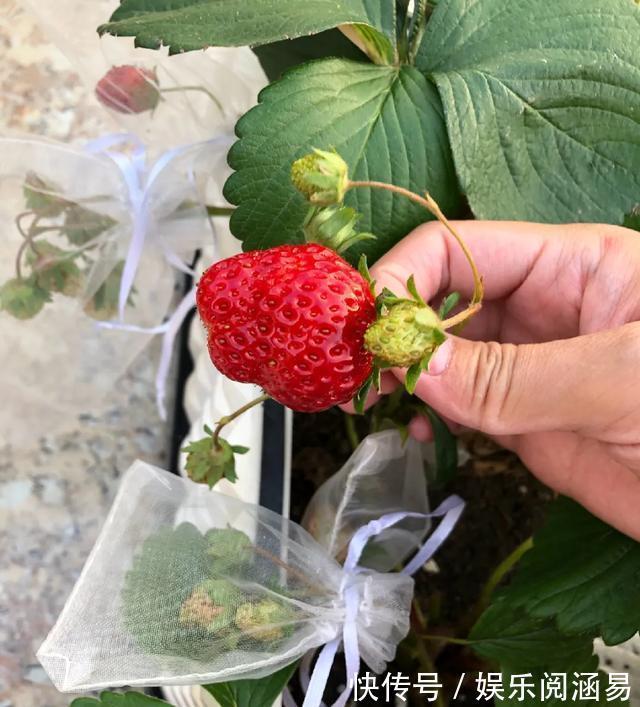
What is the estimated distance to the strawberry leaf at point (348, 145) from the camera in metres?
0.55

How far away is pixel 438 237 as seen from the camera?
1.87ft

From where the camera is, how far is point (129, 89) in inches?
28.4

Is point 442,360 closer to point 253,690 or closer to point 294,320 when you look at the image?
point 294,320

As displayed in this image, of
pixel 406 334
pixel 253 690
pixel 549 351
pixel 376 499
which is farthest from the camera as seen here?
pixel 376 499

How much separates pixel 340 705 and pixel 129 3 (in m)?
0.54

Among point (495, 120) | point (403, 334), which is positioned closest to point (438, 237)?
point (495, 120)

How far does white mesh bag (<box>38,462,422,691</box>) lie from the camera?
51 cm

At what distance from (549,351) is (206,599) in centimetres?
28

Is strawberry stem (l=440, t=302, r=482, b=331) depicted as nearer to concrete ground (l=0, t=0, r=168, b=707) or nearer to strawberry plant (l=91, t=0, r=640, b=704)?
strawberry plant (l=91, t=0, r=640, b=704)

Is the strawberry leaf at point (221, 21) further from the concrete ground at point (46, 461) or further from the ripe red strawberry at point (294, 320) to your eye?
the concrete ground at point (46, 461)

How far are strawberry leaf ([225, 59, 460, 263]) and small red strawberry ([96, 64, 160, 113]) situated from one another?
22cm

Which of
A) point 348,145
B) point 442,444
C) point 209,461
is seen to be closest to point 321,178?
point 348,145

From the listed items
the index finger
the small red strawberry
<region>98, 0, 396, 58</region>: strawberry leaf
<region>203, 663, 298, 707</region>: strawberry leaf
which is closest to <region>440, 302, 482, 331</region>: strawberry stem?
the index finger

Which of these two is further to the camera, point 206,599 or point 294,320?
point 206,599
